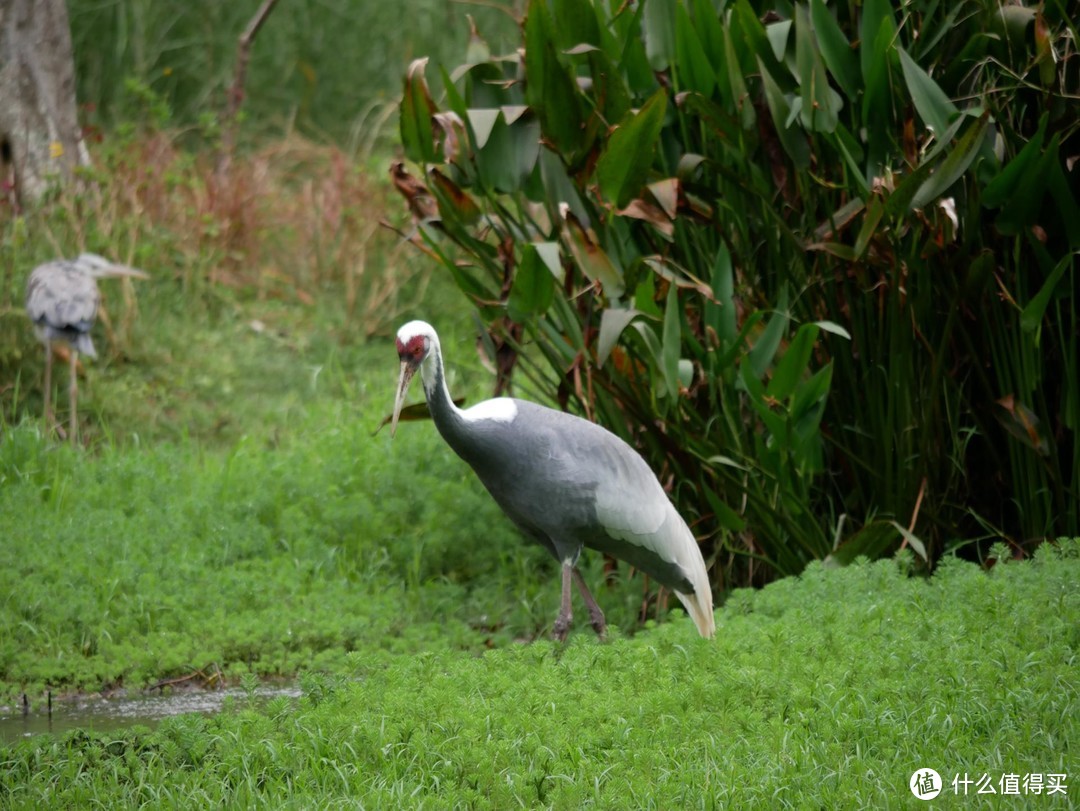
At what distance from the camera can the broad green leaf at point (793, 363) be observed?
536cm

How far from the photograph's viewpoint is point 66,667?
544 cm

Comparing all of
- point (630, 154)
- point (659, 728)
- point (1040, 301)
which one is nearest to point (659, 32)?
point (630, 154)

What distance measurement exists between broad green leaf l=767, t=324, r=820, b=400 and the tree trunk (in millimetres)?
5788

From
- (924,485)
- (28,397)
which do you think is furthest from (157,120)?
(924,485)

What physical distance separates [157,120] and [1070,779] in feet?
27.7

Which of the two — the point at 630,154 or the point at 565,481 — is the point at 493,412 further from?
the point at 630,154

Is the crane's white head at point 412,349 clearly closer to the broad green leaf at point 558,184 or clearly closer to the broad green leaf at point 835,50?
the broad green leaf at point 558,184

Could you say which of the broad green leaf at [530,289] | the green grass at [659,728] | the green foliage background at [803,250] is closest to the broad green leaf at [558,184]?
the green foliage background at [803,250]

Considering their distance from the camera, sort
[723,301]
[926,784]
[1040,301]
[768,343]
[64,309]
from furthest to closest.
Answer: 1. [64,309]
2. [723,301]
3. [768,343]
4. [1040,301]
5. [926,784]

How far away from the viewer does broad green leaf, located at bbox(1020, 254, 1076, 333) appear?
525 centimetres

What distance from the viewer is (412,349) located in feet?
17.3

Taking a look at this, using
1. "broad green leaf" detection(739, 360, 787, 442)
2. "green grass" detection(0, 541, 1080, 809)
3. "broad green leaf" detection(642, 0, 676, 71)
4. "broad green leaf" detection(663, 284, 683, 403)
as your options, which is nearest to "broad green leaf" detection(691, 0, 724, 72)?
"broad green leaf" detection(642, 0, 676, 71)

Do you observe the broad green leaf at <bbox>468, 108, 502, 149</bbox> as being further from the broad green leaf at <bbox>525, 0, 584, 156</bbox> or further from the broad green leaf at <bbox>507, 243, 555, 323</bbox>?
the broad green leaf at <bbox>507, 243, 555, 323</bbox>

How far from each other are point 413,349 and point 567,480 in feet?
2.54
